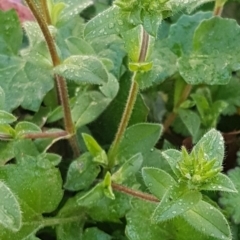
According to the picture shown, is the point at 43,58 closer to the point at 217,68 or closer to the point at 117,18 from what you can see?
the point at 117,18

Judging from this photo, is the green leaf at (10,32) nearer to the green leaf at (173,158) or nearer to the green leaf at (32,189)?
the green leaf at (32,189)

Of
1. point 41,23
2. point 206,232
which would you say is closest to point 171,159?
point 206,232

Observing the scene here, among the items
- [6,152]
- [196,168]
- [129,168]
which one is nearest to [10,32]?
[6,152]

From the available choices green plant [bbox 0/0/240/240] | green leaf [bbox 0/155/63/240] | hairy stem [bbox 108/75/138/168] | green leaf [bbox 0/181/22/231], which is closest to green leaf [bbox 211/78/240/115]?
green plant [bbox 0/0/240/240]

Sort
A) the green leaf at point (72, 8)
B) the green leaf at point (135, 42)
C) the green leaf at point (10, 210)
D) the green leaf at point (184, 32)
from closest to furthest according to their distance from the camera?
1. the green leaf at point (10, 210)
2. the green leaf at point (135, 42)
3. the green leaf at point (72, 8)
4. the green leaf at point (184, 32)

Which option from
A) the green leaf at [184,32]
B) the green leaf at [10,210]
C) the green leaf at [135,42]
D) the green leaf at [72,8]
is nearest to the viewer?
the green leaf at [10,210]

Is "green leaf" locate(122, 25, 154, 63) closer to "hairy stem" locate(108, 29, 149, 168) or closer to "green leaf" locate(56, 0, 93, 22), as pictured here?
"hairy stem" locate(108, 29, 149, 168)

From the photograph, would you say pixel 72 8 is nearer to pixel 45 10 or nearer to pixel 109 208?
pixel 45 10

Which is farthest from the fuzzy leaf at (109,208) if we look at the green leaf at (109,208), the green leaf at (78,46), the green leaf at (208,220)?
the green leaf at (78,46)

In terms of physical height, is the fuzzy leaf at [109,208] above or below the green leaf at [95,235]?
above
